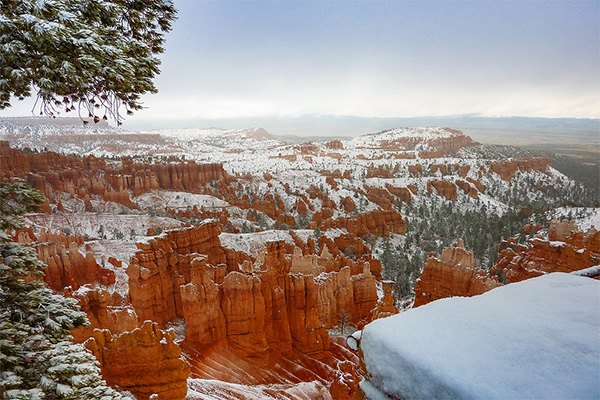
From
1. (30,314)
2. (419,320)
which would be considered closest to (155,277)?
(30,314)

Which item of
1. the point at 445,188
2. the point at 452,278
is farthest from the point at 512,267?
the point at 445,188

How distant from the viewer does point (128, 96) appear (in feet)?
14.2

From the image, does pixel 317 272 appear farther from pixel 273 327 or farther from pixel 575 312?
pixel 575 312

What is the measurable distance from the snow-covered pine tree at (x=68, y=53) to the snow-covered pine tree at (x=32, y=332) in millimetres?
1353

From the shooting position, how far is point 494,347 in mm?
2225

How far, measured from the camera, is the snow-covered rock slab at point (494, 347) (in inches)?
76.3

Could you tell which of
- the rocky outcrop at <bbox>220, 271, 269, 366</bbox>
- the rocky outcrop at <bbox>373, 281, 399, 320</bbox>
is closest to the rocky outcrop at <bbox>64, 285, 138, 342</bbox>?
the rocky outcrop at <bbox>220, 271, 269, 366</bbox>

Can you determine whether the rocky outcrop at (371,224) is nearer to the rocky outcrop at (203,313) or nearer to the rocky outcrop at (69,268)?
the rocky outcrop at (69,268)

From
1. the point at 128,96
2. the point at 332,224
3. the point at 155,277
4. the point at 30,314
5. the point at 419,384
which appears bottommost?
the point at 332,224

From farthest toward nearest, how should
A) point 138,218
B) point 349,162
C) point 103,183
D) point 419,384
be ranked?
1. point 349,162
2. point 103,183
3. point 138,218
4. point 419,384

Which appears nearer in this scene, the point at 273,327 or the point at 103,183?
the point at 273,327

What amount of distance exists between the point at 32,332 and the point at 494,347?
4.86 meters

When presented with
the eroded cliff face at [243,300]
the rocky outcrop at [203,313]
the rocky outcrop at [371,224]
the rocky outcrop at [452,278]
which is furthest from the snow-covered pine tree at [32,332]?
the rocky outcrop at [371,224]

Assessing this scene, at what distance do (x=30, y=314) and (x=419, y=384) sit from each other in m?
4.53
